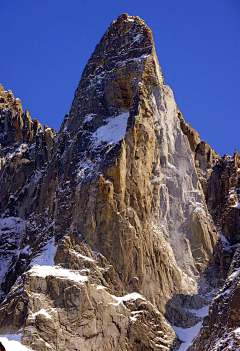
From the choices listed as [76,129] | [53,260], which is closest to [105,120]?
[76,129]

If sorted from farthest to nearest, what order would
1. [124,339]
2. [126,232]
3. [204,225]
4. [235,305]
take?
[204,225] → [126,232] → [124,339] → [235,305]

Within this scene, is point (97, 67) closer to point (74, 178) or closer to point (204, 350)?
point (74, 178)

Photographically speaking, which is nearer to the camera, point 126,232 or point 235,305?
point 235,305

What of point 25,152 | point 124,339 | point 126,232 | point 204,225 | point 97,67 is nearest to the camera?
point 124,339

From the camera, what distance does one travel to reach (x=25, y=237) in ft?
509

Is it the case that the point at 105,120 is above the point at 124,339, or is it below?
above

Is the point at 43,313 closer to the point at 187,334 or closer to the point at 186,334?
the point at 186,334

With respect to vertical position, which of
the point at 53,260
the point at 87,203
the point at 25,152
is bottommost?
the point at 53,260

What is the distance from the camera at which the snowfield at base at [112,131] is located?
14750 centimetres

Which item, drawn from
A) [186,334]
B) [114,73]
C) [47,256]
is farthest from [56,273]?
[114,73]

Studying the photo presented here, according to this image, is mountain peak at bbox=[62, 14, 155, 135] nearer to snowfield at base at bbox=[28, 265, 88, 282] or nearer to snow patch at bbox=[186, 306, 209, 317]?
snowfield at base at bbox=[28, 265, 88, 282]

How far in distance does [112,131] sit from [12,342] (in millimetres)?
41261

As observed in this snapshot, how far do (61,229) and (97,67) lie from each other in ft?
117

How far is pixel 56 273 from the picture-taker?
439 feet
